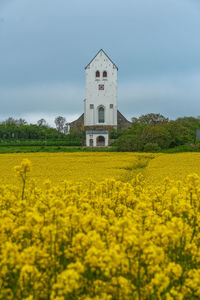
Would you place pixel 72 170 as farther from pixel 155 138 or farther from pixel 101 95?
pixel 101 95

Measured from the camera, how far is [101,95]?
7081 centimetres

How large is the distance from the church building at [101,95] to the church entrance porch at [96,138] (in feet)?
21.8

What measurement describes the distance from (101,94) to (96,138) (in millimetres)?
11300

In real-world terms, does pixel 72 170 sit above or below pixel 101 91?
below

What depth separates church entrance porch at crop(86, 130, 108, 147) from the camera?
62.9m

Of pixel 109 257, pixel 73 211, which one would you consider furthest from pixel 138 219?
pixel 109 257

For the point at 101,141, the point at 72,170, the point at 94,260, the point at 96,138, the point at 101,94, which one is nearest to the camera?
the point at 94,260

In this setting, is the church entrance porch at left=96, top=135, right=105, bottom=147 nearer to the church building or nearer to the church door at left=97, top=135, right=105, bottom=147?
the church door at left=97, top=135, right=105, bottom=147

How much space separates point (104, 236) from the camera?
3934mm

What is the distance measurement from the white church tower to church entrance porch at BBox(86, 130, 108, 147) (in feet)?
21.8

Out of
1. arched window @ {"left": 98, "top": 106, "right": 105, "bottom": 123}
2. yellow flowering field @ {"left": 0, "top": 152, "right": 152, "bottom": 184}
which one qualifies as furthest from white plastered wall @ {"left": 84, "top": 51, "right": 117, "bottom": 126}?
yellow flowering field @ {"left": 0, "top": 152, "right": 152, "bottom": 184}

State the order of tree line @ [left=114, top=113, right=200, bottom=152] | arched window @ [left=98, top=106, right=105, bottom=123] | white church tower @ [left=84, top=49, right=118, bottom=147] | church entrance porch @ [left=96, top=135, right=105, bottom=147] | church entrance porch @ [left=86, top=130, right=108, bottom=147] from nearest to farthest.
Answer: tree line @ [left=114, top=113, right=200, bottom=152]
church entrance porch @ [left=86, top=130, right=108, bottom=147]
church entrance porch @ [left=96, top=135, right=105, bottom=147]
white church tower @ [left=84, top=49, right=118, bottom=147]
arched window @ [left=98, top=106, right=105, bottom=123]

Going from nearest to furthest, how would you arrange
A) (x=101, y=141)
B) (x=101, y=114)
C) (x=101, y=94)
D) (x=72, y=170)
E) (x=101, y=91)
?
1. (x=72, y=170)
2. (x=101, y=141)
3. (x=101, y=91)
4. (x=101, y=94)
5. (x=101, y=114)

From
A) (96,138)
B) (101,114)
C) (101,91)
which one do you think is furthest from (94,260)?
(101,114)
